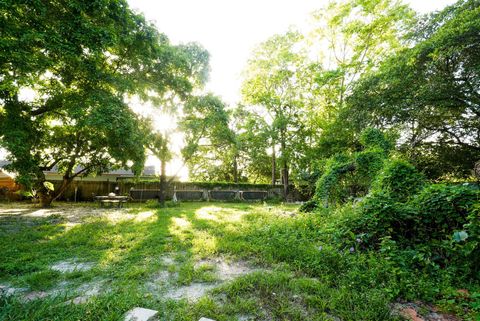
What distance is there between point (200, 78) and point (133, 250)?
448 inches

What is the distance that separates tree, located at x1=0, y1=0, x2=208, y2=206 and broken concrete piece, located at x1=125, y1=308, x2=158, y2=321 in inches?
256

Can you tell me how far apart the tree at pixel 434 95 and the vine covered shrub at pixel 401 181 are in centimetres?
606

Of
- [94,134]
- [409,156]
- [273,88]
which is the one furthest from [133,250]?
[273,88]

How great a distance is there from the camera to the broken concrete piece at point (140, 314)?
6.79 ft

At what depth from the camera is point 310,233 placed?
15.9 feet

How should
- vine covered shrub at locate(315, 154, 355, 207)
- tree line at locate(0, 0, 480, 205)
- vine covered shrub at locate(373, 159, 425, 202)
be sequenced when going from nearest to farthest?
vine covered shrub at locate(373, 159, 425, 202) < tree line at locate(0, 0, 480, 205) < vine covered shrub at locate(315, 154, 355, 207)

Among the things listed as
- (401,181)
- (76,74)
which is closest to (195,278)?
(401,181)

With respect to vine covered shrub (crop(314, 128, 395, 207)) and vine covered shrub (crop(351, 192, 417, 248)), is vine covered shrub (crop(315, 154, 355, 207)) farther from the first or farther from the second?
vine covered shrub (crop(351, 192, 417, 248))

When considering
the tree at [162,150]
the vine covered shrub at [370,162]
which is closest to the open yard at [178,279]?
the vine covered shrub at [370,162]

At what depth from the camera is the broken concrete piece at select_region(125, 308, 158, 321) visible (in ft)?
6.79

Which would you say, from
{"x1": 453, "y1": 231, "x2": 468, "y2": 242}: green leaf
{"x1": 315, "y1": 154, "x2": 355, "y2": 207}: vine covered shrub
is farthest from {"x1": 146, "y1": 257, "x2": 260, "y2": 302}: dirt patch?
{"x1": 315, "y1": 154, "x2": 355, "y2": 207}: vine covered shrub

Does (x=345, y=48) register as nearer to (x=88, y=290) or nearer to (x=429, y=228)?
(x=429, y=228)

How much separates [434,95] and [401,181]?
677 cm

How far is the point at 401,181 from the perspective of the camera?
4.69 meters
